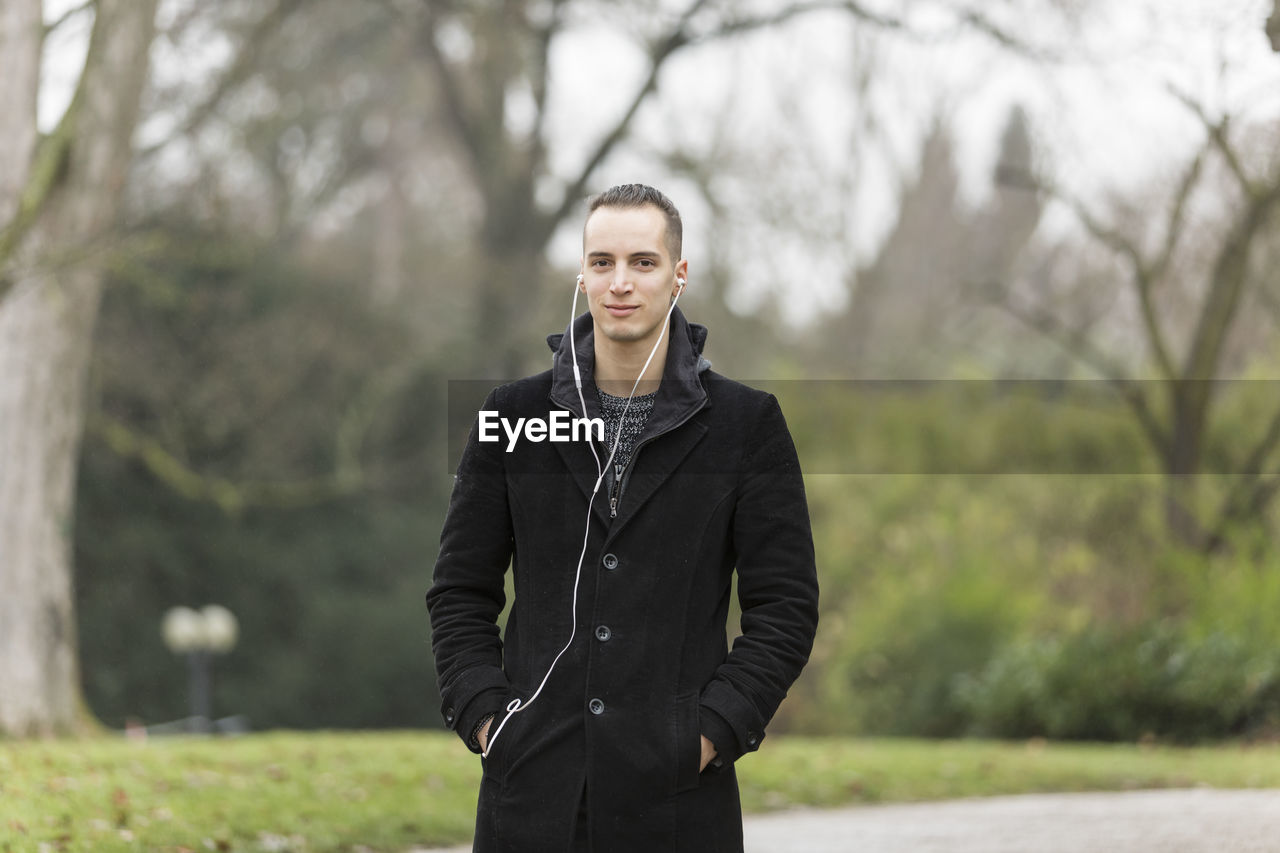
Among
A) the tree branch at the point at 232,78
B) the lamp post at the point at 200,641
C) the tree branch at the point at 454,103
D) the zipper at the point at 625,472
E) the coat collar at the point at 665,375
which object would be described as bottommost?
the lamp post at the point at 200,641

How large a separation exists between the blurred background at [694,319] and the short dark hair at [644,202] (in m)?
5.21

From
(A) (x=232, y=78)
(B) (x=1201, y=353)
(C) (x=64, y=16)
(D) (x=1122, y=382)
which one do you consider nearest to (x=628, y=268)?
(C) (x=64, y=16)

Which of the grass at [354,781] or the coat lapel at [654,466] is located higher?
the coat lapel at [654,466]

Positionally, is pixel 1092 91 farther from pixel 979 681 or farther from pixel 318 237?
pixel 318 237

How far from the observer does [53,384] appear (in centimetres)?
984

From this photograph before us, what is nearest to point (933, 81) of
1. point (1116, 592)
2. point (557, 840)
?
point (1116, 592)

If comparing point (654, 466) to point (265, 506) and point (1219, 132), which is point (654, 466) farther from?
point (265, 506)

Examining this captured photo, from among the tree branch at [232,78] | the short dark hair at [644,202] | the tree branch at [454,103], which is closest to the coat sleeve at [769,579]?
the short dark hair at [644,202]

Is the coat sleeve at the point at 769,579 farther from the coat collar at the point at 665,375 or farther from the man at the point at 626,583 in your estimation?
the coat collar at the point at 665,375

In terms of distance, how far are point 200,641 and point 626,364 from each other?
52.2ft

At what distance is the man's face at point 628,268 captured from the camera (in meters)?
2.87

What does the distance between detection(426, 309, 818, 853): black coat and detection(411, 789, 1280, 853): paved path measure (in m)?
3.50

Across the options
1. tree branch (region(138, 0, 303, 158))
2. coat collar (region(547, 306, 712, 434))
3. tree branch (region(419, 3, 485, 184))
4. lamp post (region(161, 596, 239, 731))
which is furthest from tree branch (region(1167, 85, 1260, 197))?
lamp post (region(161, 596, 239, 731))

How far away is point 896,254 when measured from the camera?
23.3 meters
